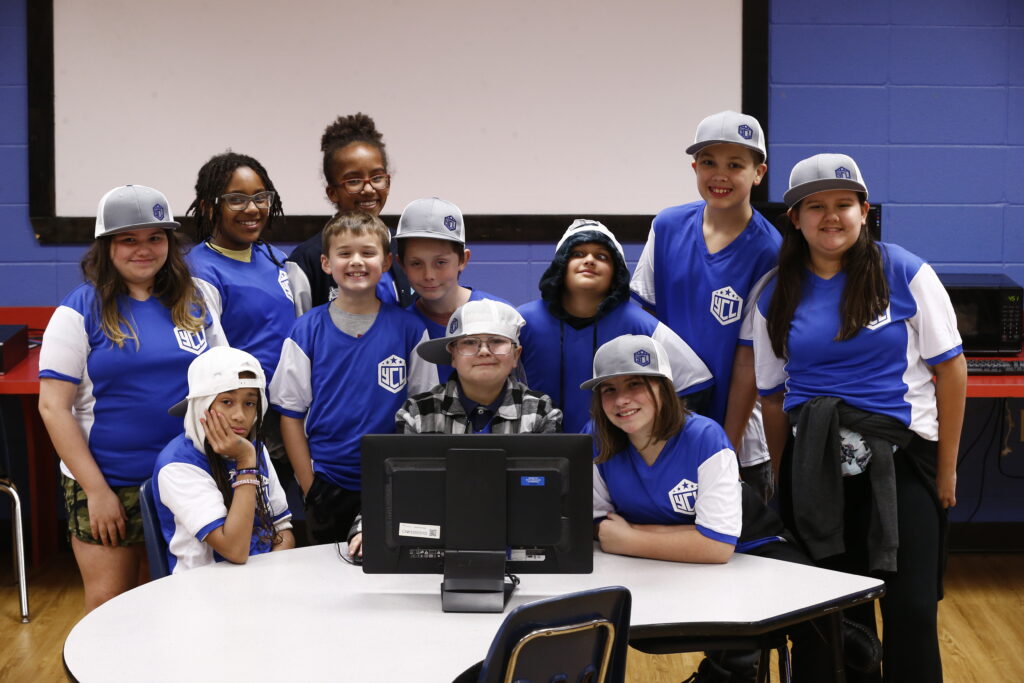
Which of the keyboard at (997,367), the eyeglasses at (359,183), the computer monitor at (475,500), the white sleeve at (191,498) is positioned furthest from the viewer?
the keyboard at (997,367)

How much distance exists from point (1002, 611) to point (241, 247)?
312 cm

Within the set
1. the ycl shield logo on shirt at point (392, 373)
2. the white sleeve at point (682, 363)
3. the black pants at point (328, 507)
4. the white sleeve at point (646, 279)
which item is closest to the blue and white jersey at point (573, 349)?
the white sleeve at point (682, 363)

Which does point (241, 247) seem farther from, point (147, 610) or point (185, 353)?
point (147, 610)

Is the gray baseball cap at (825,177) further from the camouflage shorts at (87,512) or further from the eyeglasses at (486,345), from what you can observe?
the camouflage shorts at (87,512)

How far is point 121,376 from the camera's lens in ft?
9.40

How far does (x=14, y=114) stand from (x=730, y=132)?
3.31 metres

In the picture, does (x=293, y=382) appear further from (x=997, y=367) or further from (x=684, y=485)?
(x=997, y=367)

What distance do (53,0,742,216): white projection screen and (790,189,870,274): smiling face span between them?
1.96 m

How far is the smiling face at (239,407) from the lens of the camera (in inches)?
104

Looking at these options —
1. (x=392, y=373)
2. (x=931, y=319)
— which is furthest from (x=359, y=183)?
(x=931, y=319)

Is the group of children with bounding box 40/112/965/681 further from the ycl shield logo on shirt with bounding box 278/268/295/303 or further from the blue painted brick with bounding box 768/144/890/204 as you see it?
the blue painted brick with bounding box 768/144/890/204

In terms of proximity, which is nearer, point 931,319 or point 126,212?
point 931,319

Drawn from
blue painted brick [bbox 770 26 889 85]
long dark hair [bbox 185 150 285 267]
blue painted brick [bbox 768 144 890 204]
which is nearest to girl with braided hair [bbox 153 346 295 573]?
long dark hair [bbox 185 150 285 267]

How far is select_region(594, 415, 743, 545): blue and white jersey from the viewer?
8.55ft
